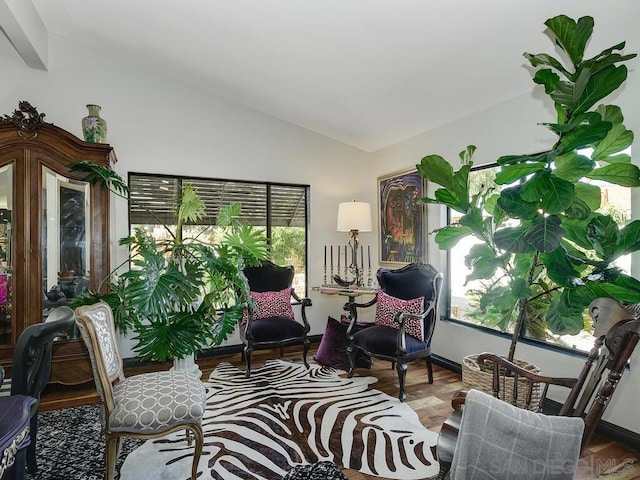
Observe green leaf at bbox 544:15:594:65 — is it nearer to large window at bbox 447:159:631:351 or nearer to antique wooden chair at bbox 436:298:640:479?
large window at bbox 447:159:631:351

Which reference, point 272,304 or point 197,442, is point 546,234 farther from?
point 272,304

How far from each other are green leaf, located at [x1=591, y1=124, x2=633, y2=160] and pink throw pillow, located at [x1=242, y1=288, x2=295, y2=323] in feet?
9.61

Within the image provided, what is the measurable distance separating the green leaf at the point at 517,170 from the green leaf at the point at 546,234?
0.23 metres

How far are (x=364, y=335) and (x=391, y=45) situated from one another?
238 centimetres

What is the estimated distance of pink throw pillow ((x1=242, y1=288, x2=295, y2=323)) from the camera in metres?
3.80

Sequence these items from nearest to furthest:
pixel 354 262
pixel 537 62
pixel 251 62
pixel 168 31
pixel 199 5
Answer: pixel 537 62, pixel 199 5, pixel 168 31, pixel 251 62, pixel 354 262

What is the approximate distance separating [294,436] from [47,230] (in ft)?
8.57

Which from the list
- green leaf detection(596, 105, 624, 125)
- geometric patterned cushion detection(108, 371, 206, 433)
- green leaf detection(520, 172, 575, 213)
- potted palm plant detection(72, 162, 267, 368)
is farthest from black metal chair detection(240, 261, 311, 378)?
green leaf detection(596, 105, 624, 125)

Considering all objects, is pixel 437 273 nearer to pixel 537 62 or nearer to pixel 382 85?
pixel 382 85

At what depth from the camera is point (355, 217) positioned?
13.8 ft

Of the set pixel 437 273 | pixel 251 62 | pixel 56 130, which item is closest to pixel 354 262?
pixel 437 273

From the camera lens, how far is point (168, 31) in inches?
121

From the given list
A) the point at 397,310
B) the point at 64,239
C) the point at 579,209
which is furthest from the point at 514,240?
the point at 64,239

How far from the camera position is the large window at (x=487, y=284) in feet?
8.11
